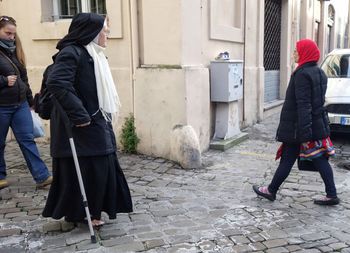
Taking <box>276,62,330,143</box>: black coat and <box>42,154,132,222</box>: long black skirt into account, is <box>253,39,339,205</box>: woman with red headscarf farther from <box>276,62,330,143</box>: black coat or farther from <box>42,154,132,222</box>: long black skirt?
<box>42,154,132,222</box>: long black skirt

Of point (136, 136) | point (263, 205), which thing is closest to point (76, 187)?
point (263, 205)

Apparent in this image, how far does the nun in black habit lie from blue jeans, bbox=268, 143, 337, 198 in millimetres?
1840

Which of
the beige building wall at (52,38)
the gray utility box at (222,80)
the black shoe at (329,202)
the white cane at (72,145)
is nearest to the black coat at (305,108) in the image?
the black shoe at (329,202)

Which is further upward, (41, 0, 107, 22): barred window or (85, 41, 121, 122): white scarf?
(41, 0, 107, 22): barred window

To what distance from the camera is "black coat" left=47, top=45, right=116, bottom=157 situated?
3498 millimetres

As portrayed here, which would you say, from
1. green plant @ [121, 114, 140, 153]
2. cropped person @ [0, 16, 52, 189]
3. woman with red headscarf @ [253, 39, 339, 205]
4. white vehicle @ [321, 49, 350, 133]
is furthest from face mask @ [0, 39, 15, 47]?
white vehicle @ [321, 49, 350, 133]

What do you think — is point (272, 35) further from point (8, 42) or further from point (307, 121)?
point (8, 42)

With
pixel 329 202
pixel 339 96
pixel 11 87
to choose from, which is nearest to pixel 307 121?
pixel 329 202

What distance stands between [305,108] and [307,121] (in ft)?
0.44

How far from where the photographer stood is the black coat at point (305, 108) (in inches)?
172

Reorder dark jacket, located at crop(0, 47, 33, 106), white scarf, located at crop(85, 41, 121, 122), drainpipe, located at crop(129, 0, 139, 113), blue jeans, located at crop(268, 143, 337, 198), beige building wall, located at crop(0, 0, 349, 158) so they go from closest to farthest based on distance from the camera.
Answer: white scarf, located at crop(85, 41, 121, 122) < blue jeans, located at crop(268, 143, 337, 198) < dark jacket, located at crop(0, 47, 33, 106) < beige building wall, located at crop(0, 0, 349, 158) < drainpipe, located at crop(129, 0, 139, 113)

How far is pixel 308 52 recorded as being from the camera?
14.5ft

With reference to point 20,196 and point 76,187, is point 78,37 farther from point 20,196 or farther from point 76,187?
point 20,196

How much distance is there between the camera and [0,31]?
4820 millimetres
